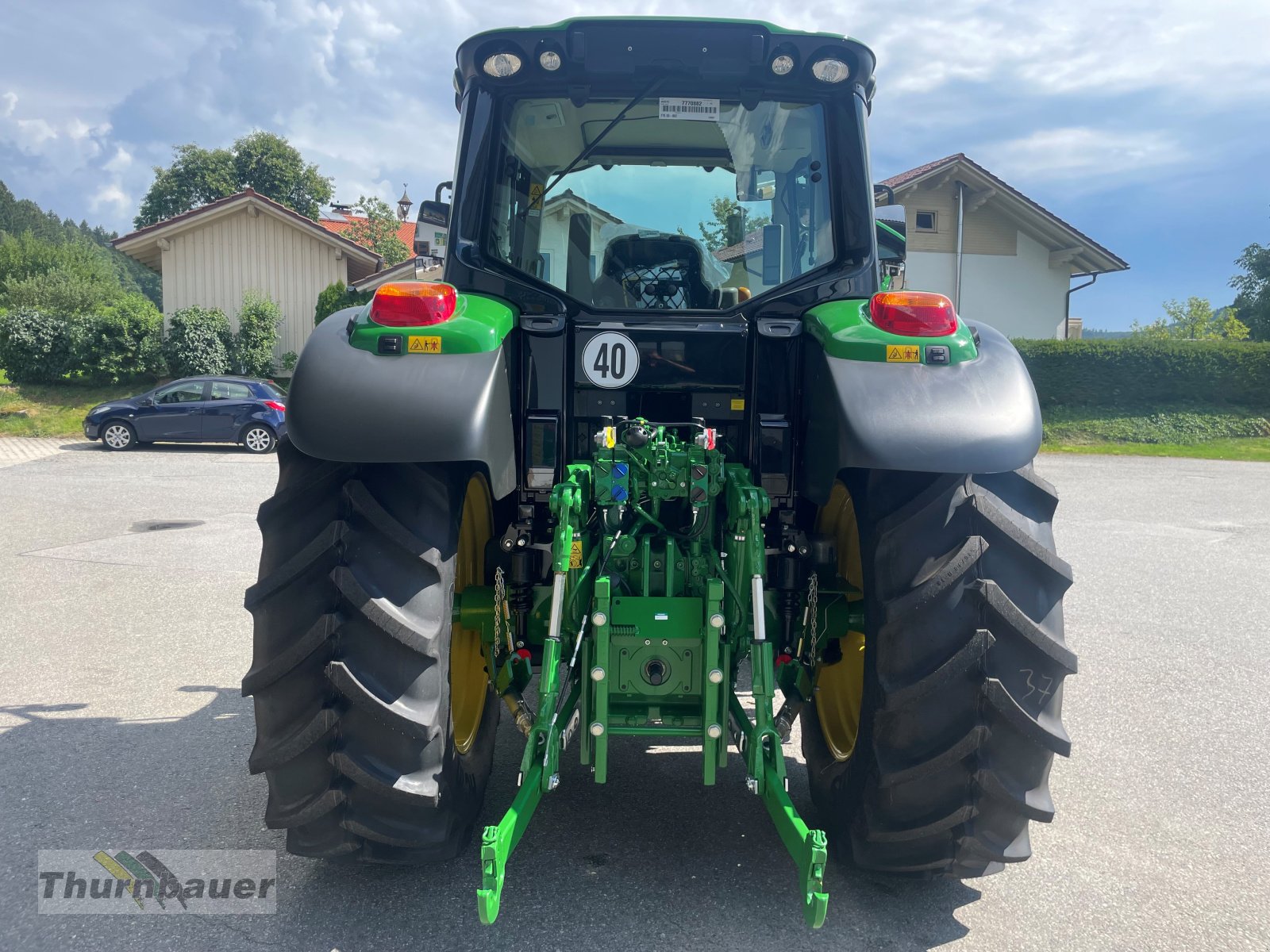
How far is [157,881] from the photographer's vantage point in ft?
9.34

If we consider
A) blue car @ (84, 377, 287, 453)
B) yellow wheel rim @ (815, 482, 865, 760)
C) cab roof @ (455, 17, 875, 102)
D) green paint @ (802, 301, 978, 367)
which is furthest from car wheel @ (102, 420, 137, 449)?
green paint @ (802, 301, 978, 367)

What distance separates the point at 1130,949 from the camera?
Answer: 8.34 ft

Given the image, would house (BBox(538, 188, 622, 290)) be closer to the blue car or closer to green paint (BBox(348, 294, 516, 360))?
green paint (BBox(348, 294, 516, 360))

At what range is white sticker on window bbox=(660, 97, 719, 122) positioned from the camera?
320cm

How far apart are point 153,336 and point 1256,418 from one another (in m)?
27.5

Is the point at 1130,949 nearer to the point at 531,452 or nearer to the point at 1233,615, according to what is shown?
the point at 531,452

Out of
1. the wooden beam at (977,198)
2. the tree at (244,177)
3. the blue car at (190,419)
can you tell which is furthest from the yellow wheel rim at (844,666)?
the tree at (244,177)

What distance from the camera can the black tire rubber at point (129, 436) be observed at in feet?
55.9

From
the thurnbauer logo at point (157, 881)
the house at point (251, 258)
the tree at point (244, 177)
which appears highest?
the tree at point (244, 177)

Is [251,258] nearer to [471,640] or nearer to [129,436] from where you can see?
[129,436]

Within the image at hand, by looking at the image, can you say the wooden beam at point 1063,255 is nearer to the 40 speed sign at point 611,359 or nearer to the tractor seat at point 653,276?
the tractor seat at point 653,276

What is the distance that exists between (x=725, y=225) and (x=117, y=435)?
665 inches

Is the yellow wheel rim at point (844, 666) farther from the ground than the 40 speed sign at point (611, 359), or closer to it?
closer to it

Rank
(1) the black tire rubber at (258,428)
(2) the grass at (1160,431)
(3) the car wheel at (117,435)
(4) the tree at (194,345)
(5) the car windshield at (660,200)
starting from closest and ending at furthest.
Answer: (5) the car windshield at (660,200)
(3) the car wheel at (117,435)
(1) the black tire rubber at (258,428)
(2) the grass at (1160,431)
(4) the tree at (194,345)
